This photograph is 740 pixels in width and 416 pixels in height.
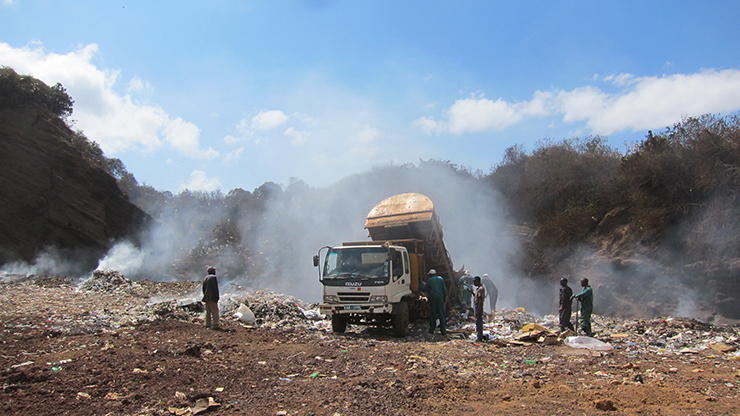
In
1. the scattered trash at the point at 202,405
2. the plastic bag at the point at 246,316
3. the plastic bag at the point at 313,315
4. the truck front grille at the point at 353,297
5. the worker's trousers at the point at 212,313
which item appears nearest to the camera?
the scattered trash at the point at 202,405

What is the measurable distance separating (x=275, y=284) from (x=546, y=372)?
17974 mm

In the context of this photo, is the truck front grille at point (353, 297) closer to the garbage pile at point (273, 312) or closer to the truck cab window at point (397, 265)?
the truck cab window at point (397, 265)

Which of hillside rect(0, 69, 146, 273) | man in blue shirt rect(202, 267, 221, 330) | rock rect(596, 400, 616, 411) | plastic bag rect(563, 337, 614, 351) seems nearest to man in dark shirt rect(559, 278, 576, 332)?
plastic bag rect(563, 337, 614, 351)

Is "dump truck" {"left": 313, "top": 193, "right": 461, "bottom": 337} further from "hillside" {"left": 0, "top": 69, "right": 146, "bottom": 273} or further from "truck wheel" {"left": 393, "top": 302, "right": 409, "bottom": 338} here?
"hillside" {"left": 0, "top": 69, "right": 146, "bottom": 273}

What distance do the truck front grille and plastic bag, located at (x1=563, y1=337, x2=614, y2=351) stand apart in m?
3.87

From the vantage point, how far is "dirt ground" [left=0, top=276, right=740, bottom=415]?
428 centimetres

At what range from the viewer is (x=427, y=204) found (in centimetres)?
1134

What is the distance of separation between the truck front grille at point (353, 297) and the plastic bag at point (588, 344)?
3866 millimetres

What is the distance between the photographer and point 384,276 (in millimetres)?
8961

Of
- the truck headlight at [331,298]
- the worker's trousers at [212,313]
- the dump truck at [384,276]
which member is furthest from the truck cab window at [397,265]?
the worker's trousers at [212,313]

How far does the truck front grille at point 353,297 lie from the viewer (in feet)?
29.3

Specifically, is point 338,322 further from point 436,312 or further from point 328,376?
point 328,376

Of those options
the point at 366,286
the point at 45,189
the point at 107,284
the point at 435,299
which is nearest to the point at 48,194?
the point at 45,189

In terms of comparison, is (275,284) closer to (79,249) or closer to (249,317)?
(79,249)
